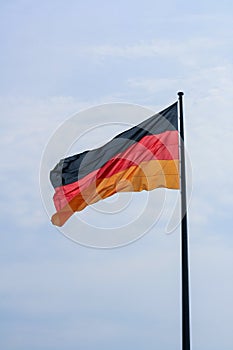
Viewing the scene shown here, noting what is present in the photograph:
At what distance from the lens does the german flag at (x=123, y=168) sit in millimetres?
21703

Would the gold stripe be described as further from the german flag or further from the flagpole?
the flagpole

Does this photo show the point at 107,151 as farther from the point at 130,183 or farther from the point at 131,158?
the point at 130,183

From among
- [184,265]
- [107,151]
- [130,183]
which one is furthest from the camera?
[107,151]

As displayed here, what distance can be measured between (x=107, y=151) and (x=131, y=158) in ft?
3.19

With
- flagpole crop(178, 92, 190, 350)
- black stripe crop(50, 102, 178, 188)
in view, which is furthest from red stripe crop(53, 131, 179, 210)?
flagpole crop(178, 92, 190, 350)

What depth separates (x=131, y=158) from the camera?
22062mm

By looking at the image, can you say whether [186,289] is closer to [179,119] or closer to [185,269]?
[185,269]

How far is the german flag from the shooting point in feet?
71.2

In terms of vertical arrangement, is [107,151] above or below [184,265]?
above

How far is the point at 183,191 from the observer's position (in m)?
20.7

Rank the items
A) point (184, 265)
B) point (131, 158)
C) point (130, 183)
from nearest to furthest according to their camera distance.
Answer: point (184, 265), point (130, 183), point (131, 158)

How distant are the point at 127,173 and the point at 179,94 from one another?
8.37 feet

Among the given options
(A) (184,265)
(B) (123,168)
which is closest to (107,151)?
(B) (123,168)

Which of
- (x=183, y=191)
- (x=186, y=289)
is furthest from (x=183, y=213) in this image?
(x=186, y=289)
